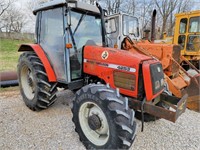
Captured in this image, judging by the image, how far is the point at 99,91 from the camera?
225 centimetres

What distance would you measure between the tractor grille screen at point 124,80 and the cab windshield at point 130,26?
3725 millimetres

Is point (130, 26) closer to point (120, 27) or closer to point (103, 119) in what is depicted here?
point (120, 27)

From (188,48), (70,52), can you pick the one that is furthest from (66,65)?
(188,48)

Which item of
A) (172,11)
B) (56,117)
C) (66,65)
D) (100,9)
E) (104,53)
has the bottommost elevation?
(56,117)

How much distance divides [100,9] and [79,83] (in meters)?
1.36

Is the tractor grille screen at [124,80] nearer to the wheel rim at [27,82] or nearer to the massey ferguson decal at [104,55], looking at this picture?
the massey ferguson decal at [104,55]

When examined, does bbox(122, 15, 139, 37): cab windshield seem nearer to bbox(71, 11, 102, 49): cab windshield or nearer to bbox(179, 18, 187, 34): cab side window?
bbox(179, 18, 187, 34): cab side window

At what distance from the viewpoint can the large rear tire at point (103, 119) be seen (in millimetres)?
2092

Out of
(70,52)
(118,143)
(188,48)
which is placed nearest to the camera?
(118,143)

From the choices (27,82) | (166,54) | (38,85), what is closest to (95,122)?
(38,85)

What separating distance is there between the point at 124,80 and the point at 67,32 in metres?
1.21

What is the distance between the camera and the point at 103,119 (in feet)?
7.80

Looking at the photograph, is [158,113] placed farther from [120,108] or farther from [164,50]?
[164,50]

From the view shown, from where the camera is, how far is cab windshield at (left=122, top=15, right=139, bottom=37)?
613cm
